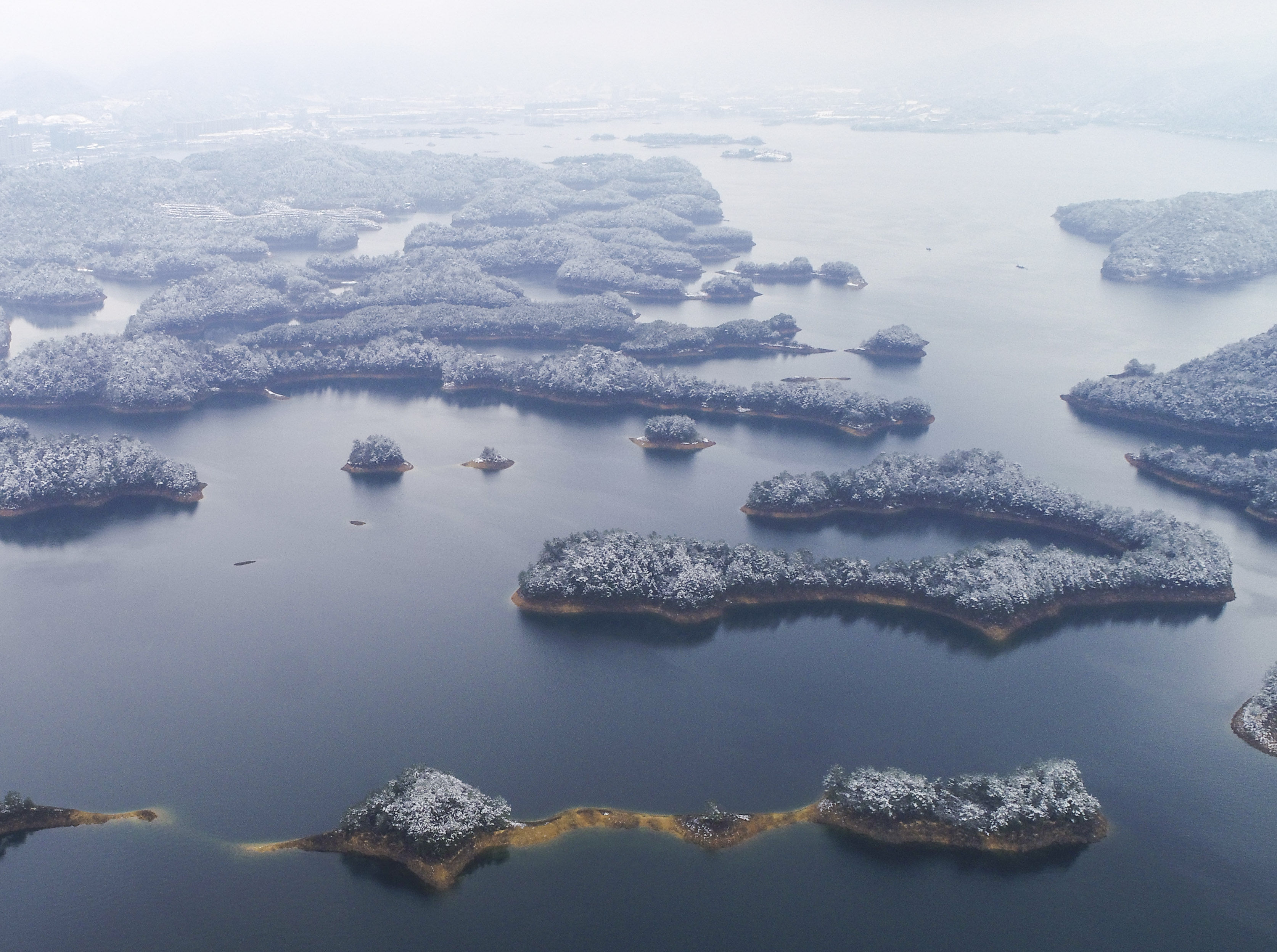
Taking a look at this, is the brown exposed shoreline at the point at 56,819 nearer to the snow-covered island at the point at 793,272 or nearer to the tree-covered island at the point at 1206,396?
the tree-covered island at the point at 1206,396

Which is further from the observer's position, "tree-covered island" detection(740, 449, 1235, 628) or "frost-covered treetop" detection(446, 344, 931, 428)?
"frost-covered treetop" detection(446, 344, 931, 428)

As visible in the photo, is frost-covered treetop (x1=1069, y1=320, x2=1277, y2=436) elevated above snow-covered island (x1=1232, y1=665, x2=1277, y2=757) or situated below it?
above

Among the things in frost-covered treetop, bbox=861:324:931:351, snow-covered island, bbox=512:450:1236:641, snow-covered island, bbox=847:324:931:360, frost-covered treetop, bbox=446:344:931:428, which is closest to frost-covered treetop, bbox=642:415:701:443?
frost-covered treetop, bbox=446:344:931:428

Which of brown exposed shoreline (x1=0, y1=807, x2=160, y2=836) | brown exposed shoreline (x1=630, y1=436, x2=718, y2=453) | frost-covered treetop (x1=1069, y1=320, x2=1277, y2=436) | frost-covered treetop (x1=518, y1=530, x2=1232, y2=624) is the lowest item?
brown exposed shoreline (x1=0, y1=807, x2=160, y2=836)

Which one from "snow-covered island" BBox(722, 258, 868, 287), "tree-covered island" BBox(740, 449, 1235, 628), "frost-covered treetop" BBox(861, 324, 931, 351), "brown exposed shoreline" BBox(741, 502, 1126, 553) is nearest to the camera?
"tree-covered island" BBox(740, 449, 1235, 628)

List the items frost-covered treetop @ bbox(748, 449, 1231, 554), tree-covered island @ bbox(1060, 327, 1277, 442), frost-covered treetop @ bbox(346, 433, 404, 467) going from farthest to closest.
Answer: tree-covered island @ bbox(1060, 327, 1277, 442) → frost-covered treetop @ bbox(346, 433, 404, 467) → frost-covered treetop @ bbox(748, 449, 1231, 554)

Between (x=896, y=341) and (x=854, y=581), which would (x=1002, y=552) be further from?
(x=896, y=341)

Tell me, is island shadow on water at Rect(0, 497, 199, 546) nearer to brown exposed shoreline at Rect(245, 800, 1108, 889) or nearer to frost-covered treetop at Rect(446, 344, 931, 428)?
frost-covered treetop at Rect(446, 344, 931, 428)

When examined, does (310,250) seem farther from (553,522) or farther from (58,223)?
(553,522)
